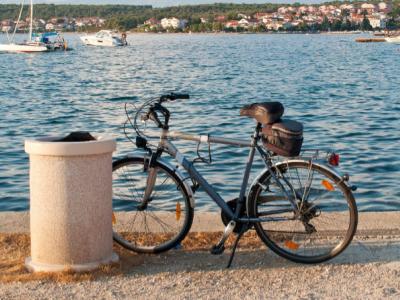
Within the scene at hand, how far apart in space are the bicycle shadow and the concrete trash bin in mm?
363

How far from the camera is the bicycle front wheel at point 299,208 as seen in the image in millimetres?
6254

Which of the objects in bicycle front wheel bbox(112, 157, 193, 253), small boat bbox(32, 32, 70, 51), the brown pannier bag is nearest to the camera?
the brown pannier bag

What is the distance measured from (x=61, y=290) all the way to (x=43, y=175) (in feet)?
2.60

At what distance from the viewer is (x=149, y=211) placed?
730cm

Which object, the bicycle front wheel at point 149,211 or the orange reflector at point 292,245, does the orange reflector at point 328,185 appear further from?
the bicycle front wheel at point 149,211

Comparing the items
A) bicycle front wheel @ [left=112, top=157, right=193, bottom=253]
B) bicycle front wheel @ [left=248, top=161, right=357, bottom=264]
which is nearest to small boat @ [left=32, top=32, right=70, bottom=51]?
bicycle front wheel @ [left=112, top=157, right=193, bottom=253]

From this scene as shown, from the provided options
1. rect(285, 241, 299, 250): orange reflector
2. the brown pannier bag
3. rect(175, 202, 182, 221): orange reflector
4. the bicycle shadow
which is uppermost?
the brown pannier bag

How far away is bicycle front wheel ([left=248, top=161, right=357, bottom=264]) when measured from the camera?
625 cm

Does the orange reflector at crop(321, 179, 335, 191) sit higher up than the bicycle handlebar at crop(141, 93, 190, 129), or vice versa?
the bicycle handlebar at crop(141, 93, 190, 129)

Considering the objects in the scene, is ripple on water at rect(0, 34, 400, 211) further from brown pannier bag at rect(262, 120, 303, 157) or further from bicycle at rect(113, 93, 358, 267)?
brown pannier bag at rect(262, 120, 303, 157)

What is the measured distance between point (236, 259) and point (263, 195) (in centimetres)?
52

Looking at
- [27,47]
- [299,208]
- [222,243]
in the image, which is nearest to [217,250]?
[222,243]

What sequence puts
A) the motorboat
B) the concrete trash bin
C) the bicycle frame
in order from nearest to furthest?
the concrete trash bin → the bicycle frame → the motorboat

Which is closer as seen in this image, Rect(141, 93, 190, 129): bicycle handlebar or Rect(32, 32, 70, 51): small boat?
Rect(141, 93, 190, 129): bicycle handlebar
